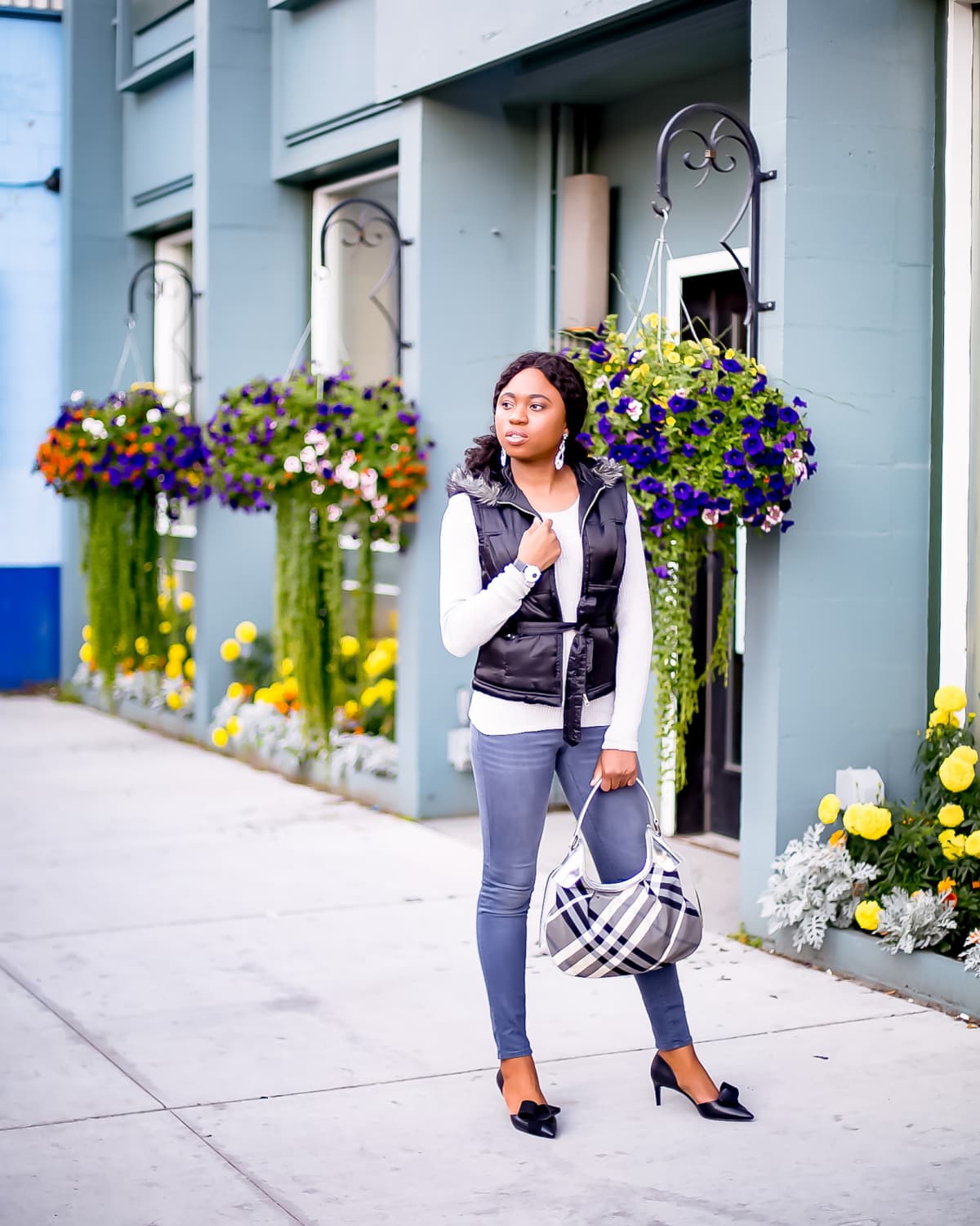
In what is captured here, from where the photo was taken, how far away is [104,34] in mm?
11703

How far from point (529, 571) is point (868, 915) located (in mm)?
1859

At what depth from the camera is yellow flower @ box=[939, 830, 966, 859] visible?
185 inches

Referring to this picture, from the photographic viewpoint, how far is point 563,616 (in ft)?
12.3

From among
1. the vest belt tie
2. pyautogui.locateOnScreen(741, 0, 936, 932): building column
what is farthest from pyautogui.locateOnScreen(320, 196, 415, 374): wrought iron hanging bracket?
the vest belt tie

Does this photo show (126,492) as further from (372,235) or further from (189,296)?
(189,296)

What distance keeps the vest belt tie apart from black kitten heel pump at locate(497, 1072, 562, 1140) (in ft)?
2.74

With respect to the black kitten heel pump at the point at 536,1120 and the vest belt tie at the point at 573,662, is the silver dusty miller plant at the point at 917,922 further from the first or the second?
the vest belt tie at the point at 573,662

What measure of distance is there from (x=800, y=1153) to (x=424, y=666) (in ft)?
13.4

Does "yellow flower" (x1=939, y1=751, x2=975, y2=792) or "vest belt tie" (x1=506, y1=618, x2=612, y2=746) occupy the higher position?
"vest belt tie" (x1=506, y1=618, x2=612, y2=746)

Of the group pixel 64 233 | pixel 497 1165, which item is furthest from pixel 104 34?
pixel 497 1165

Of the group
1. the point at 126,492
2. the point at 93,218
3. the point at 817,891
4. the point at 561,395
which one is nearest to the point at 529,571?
the point at 561,395

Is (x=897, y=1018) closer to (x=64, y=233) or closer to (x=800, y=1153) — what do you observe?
(x=800, y=1153)

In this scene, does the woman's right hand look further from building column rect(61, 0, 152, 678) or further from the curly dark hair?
building column rect(61, 0, 152, 678)

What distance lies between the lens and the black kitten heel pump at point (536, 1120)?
3.75 metres
